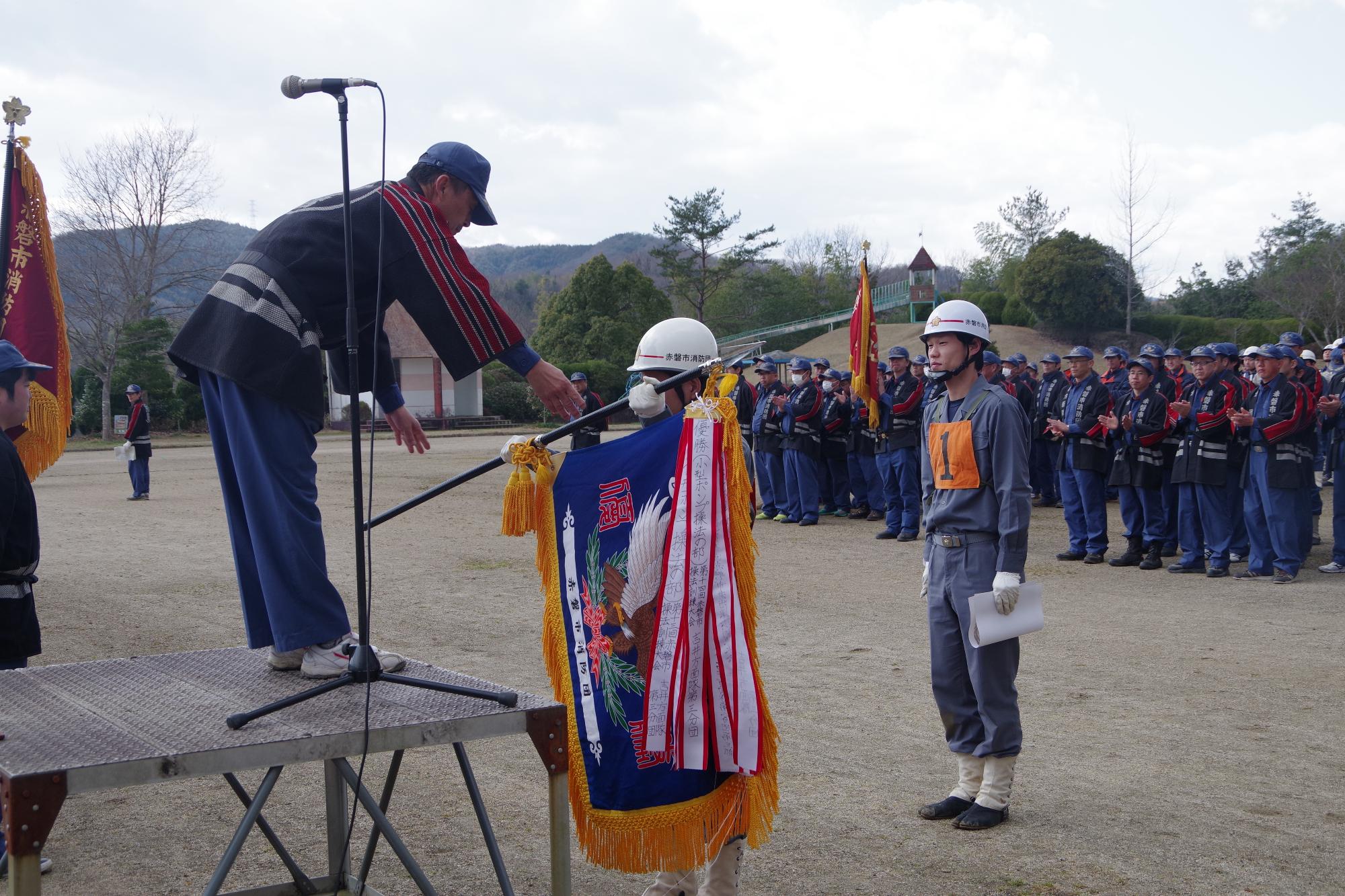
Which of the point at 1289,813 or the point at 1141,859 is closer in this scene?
the point at 1141,859

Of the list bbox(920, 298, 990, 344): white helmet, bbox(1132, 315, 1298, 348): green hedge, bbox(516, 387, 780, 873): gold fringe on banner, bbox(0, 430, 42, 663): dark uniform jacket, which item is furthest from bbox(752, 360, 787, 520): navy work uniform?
bbox(1132, 315, 1298, 348): green hedge

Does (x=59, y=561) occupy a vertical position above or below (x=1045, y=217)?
below

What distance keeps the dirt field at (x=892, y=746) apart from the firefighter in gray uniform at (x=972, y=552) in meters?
0.26

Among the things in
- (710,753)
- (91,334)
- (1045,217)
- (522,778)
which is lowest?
(522,778)

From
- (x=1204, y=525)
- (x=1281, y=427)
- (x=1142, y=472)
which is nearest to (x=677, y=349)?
(x=1281, y=427)

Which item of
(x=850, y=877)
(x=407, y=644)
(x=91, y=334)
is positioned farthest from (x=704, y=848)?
(x=91, y=334)

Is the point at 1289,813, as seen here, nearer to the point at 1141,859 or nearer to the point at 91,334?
the point at 1141,859

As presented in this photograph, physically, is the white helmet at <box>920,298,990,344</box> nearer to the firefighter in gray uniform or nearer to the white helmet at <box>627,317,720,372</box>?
the firefighter in gray uniform

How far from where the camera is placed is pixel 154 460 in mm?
31250

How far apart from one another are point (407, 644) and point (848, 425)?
958 cm

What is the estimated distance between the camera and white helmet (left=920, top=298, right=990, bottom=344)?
514 cm

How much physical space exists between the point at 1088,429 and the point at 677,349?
944 centimetres

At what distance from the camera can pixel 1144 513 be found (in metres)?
12.1

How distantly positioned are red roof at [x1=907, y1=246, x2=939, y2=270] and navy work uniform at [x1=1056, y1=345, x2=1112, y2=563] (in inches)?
2295
